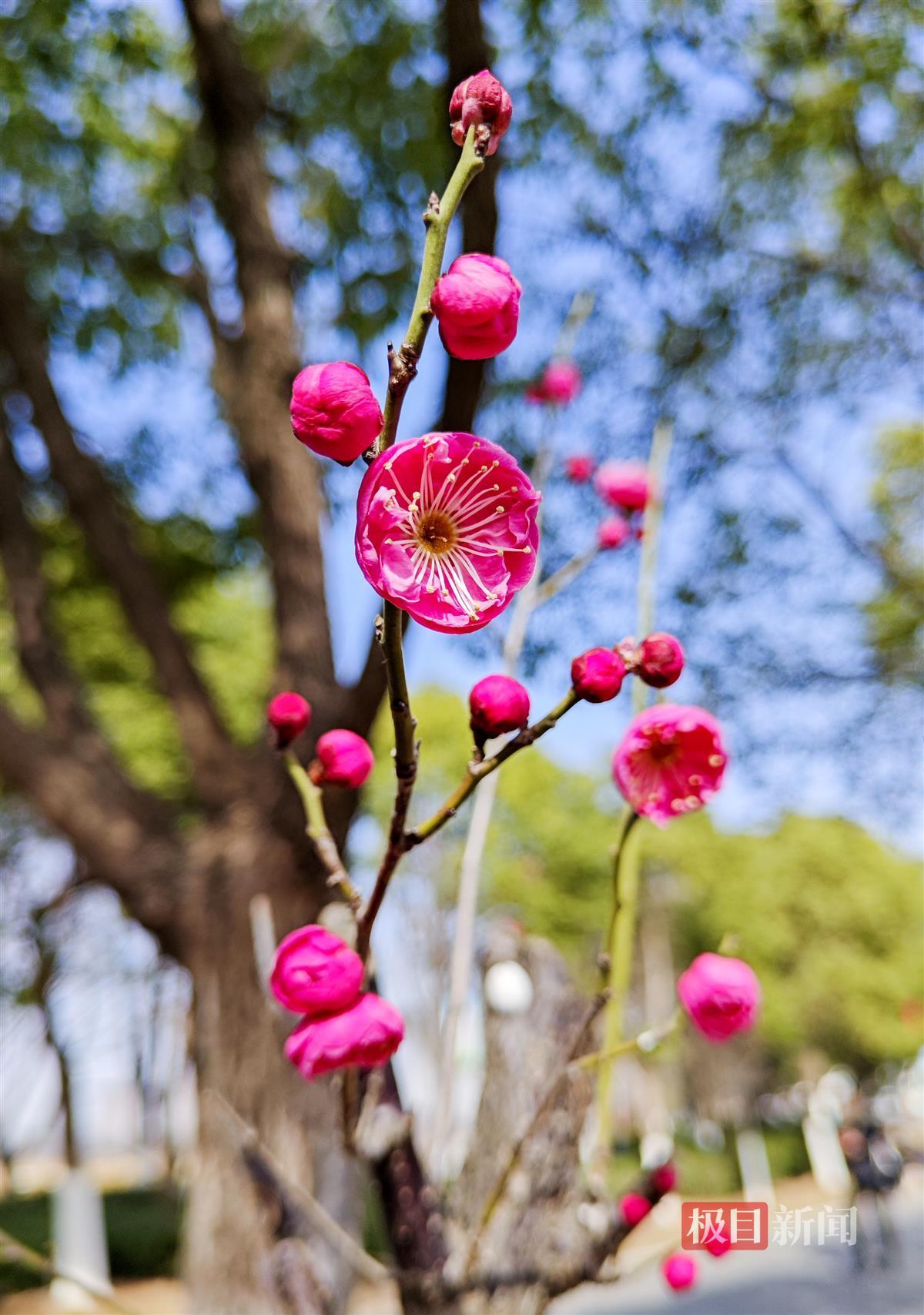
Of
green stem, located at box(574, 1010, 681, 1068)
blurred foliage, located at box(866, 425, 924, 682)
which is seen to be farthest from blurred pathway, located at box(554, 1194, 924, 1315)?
green stem, located at box(574, 1010, 681, 1068)

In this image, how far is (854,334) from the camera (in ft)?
17.7

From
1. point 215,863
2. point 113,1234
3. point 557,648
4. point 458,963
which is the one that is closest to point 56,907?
point 113,1234

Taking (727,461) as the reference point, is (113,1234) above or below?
below

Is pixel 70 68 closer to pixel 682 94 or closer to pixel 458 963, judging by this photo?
pixel 682 94

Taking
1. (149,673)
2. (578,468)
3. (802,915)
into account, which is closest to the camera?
(578,468)

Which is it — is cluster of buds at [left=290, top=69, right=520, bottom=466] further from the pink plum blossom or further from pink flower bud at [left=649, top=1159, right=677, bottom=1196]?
pink flower bud at [left=649, top=1159, right=677, bottom=1196]

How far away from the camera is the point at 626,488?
61.4 inches

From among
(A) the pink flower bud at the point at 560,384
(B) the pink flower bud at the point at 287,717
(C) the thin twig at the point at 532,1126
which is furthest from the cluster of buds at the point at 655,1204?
(A) the pink flower bud at the point at 560,384

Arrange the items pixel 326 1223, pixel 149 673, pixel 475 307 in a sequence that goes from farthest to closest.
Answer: pixel 149 673 < pixel 326 1223 < pixel 475 307

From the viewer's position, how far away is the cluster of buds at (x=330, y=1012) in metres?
0.74

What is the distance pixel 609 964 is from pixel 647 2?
3.87 meters

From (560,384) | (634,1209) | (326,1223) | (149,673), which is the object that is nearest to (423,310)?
(326,1223)

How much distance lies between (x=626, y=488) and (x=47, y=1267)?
48.6 inches

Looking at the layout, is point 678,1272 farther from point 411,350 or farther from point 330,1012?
point 411,350
